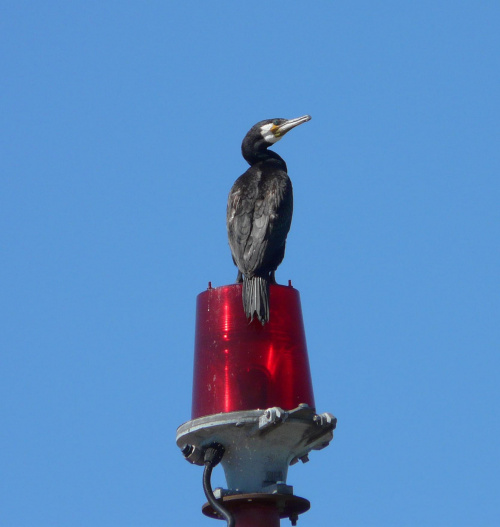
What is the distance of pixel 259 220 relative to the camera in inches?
390

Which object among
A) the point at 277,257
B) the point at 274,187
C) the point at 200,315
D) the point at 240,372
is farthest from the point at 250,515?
the point at 274,187

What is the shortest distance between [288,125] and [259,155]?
1.77 feet

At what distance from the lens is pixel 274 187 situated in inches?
405

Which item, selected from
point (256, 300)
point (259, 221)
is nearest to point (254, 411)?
point (256, 300)

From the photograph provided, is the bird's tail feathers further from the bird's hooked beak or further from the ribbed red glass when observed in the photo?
the bird's hooked beak

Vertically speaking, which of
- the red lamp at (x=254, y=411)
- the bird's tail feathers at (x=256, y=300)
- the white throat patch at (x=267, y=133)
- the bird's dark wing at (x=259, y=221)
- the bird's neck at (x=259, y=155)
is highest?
the white throat patch at (x=267, y=133)

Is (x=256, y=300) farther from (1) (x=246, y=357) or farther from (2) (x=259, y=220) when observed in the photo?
(2) (x=259, y=220)

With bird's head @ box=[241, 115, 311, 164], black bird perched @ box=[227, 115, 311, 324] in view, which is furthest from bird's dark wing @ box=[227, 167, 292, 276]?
bird's head @ box=[241, 115, 311, 164]

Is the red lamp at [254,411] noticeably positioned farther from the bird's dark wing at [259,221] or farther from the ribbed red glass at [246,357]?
the bird's dark wing at [259,221]

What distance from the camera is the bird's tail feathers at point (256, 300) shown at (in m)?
8.46

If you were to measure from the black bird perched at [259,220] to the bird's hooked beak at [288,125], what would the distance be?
141 mm

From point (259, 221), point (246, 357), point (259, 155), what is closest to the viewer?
point (246, 357)

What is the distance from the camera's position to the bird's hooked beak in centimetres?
1142

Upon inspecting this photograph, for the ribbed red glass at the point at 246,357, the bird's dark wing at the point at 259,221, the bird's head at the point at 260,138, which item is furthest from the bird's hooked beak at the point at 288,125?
the ribbed red glass at the point at 246,357
